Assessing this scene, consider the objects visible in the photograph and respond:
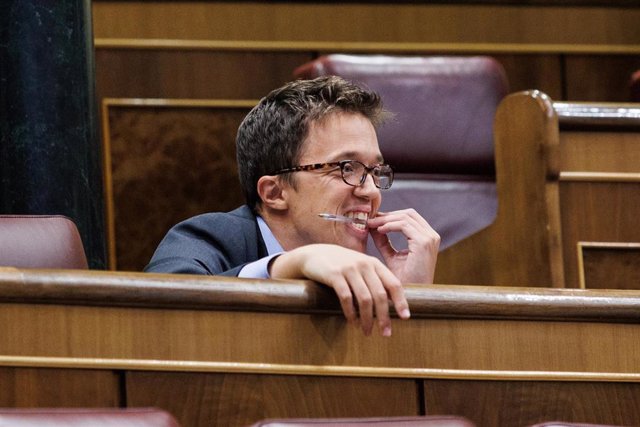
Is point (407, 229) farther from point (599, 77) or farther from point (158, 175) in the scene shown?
point (599, 77)

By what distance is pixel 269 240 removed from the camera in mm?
786

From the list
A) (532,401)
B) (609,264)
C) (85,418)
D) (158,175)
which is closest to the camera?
(85,418)

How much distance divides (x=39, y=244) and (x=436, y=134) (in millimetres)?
612

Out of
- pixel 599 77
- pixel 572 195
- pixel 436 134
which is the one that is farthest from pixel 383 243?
pixel 599 77

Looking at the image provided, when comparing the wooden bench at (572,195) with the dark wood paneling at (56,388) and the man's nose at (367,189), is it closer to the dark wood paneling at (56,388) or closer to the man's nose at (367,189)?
the man's nose at (367,189)

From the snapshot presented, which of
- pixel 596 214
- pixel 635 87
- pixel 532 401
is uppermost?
pixel 635 87

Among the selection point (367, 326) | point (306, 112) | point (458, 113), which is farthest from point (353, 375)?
point (458, 113)

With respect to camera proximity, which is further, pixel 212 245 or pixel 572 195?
pixel 572 195

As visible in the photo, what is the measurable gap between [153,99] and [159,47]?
7 cm

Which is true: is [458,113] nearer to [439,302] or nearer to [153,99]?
[153,99]

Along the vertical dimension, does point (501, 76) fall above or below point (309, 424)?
above

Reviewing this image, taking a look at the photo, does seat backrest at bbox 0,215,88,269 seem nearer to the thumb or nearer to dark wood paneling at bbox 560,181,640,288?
the thumb

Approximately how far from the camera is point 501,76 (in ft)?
4.09

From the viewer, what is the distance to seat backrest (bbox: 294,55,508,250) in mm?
1184
